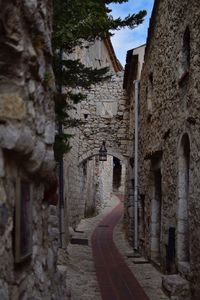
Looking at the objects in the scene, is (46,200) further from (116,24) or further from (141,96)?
(141,96)

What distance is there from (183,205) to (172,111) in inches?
73.4

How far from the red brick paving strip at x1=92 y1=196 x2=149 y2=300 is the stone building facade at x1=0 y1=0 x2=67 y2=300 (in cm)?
371

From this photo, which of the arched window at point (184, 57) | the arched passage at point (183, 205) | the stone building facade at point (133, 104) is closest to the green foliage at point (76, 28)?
the arched window at point (184, 57)

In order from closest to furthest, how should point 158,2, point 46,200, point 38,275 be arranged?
1. point 38,275
2. point 46,200
3. point 158,2

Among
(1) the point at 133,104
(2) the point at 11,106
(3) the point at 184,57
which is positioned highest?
(1) the point at 133,104

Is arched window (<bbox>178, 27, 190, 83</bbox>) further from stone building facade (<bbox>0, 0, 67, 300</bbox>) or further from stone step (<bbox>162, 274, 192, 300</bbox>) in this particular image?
stone building facade (<bbox>0, 0, 67, 300</bbox>)

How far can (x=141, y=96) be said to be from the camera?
1279 centimetres

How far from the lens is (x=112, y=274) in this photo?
844 centimetres

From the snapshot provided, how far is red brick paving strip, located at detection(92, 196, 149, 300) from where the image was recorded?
6812mm

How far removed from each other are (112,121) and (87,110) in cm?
107

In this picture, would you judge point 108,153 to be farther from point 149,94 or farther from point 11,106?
point 11,106

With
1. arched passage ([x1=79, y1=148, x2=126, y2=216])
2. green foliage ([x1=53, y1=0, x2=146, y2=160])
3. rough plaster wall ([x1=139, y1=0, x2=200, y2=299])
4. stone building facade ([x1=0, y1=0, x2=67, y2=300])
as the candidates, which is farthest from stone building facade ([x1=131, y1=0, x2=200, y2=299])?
arched passage ([x1=79, y1=148, x2=126, y2=216])

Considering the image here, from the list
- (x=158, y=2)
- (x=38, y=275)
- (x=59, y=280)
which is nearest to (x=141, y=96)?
(x=158, y=2)

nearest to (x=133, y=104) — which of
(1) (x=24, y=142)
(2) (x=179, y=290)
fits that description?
(2) (x=179, y=290)
